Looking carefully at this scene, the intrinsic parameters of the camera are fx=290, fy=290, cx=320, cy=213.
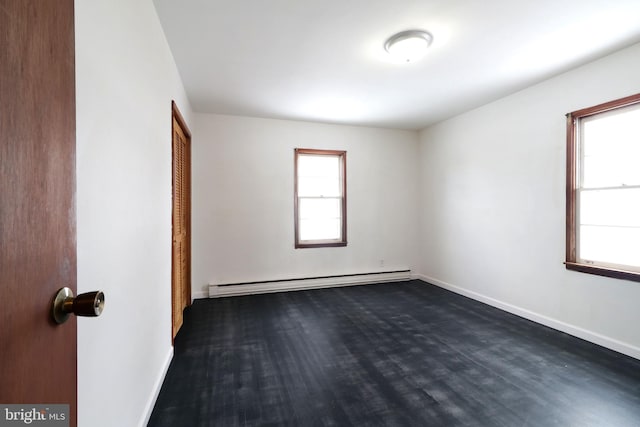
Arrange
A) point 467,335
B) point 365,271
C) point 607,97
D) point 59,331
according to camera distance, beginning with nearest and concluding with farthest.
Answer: point 59,331
point 607,97
point 467,335
point 365,271

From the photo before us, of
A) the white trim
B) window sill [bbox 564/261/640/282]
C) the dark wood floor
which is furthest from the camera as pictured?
the white trim

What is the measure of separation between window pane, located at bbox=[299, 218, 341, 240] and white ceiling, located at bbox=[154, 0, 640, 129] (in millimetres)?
1871

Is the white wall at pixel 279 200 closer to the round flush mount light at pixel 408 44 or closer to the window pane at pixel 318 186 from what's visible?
the window pane at pixel 318 186

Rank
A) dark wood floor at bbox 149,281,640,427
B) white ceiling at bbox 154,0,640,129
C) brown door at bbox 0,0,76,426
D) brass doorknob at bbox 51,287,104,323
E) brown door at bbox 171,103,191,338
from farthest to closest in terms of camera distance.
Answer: brown door at bbox 171,103,191,338 < white ceiling at bbox 154,0,640,129 < dark wood floor at bbox 149,281,640,427 < brass doorknob at bbox 51,287,104,323 < brown door at bbox 0,0,76,426

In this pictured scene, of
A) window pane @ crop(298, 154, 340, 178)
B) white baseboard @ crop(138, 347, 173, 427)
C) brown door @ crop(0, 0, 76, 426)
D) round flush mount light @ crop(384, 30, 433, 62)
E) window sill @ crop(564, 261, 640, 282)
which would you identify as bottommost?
white baseboard @ crop(138, 347, 173, 427)

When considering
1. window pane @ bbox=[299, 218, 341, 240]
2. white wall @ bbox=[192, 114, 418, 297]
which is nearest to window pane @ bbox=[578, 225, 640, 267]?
white wall @ bbox=[192, 114, 418, 297]

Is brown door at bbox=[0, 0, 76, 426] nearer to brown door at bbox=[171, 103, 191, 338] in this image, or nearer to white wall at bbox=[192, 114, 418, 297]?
brown door at bbox=[171, 103, 191, 338]

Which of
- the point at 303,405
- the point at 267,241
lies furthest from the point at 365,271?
the point at 303,405

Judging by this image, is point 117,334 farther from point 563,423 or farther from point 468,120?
point 468,120

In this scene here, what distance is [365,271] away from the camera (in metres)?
4.97

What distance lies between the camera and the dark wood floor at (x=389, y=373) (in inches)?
72.0

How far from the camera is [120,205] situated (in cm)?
141

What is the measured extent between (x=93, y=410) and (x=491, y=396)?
2283 mm

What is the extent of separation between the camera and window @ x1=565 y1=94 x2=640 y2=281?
2.56m
